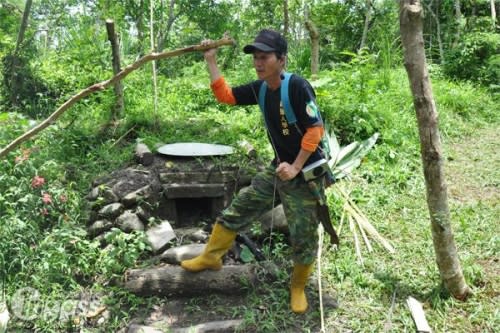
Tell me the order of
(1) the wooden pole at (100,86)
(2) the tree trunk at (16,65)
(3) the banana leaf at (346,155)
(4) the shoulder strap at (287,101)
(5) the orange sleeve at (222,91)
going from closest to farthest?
(1) the wooden pole at (100,86) < (4) the shoulder strap at (287,101) < (5) the orange sleeve at (222,91) < (3) the banana leaf at (346,155) < (2) the tree trunk at (16,65)

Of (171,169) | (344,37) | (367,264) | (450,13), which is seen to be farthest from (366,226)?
(450,13)

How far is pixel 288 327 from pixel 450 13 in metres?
11.4

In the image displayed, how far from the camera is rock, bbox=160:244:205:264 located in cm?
367

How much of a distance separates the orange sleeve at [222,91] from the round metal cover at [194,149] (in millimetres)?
1451

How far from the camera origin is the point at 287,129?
294 centimetres

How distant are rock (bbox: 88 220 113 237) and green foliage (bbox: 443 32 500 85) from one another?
880 cm

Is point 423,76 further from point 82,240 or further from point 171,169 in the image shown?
point 82,240

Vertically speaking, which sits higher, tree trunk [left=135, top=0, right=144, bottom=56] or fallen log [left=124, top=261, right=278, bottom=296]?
tree trunk [left=135, top=0, right=144, bottom=56]

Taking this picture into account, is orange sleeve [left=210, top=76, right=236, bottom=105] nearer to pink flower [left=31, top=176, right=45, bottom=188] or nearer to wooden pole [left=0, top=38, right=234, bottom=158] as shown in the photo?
wooden pole [left=0, top=38, right=234, bottom=158]

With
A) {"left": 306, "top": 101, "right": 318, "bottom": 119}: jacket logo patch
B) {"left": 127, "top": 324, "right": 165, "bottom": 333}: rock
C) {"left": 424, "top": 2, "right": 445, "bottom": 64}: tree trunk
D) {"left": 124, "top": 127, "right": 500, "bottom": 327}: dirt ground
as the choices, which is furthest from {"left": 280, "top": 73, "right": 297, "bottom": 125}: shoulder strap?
{"left": 424, "top": 2, "right": 445, "bottom": 64}: tree trunk

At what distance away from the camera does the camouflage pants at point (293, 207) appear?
3.03 metres

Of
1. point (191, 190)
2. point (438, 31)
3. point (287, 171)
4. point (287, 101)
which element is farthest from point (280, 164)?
point (438, 31)

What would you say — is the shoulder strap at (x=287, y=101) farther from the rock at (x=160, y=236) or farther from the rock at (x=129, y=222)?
the rock at (x=129, y=222)

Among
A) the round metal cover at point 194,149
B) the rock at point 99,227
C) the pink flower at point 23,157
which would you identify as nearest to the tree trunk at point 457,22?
the round metal cover at point 194,149
